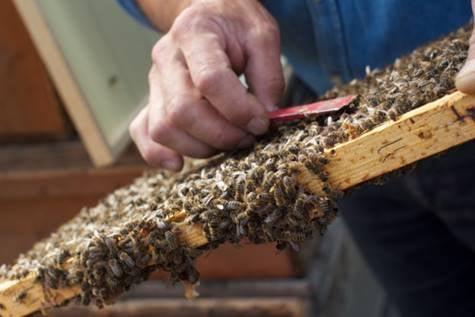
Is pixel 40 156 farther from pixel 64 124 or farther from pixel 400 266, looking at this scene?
pixel 400 266

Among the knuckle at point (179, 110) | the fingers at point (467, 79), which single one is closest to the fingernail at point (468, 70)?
the fingers at point (467, 79)

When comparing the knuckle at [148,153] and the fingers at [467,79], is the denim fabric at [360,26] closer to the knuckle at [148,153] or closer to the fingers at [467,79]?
the knuckle at [148,153]

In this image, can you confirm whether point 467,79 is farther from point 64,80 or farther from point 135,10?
point 64,80

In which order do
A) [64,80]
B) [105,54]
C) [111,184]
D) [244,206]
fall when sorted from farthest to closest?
[111,184], [105,54], [64,80], [244,206]

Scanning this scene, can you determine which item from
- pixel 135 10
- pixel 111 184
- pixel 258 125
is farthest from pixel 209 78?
pixel 111 184

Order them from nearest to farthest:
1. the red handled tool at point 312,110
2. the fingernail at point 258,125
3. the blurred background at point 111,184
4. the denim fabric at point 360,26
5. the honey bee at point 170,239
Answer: the honey bee at point 170,239, the red handled tool at point 312,110, the fingernail at point 258,125, the denim fabric at point 360,26, the blurred background at point 111,184

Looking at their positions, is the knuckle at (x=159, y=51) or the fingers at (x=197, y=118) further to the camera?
the knuckle at (x=159, y=51)

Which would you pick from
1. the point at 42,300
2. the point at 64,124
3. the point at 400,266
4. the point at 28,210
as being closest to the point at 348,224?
the point at 400,266
